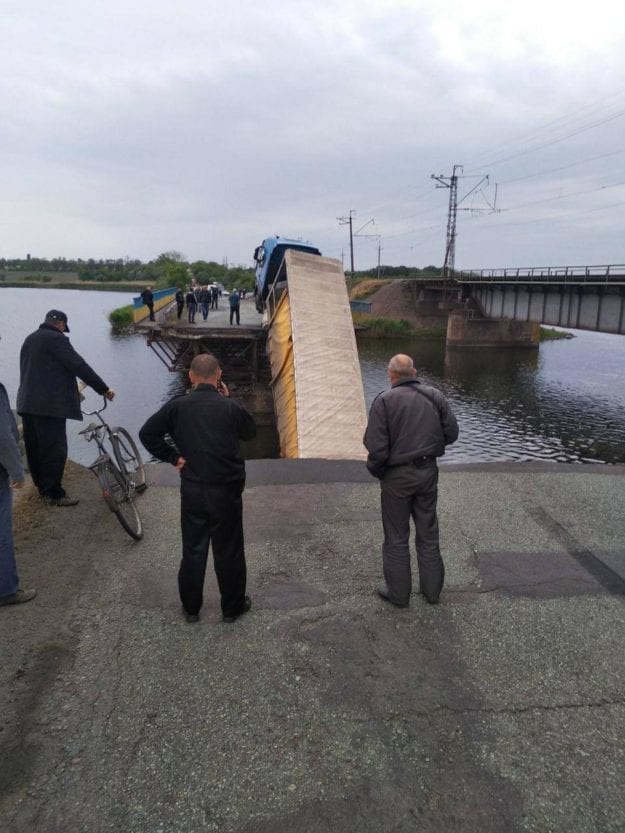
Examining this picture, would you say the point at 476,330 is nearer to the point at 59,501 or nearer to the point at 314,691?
the point at 59,501

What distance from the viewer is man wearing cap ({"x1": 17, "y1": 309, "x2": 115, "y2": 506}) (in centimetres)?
560

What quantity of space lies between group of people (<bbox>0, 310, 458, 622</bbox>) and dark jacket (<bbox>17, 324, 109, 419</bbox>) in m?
1.55

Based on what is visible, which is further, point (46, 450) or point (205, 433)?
point (46, 450)

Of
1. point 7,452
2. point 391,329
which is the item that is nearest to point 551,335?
point 391,329

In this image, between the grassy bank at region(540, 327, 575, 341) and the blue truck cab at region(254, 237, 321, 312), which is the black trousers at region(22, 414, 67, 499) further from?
the grassy bank at region(540, 327, 575, 341)

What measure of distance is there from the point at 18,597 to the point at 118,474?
1.81 meters

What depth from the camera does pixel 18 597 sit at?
4.07 m

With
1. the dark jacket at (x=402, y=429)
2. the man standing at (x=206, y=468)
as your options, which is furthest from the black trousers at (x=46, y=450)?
the dark jacket at (x=402, y=429)

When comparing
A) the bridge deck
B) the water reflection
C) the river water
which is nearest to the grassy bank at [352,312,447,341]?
the river water

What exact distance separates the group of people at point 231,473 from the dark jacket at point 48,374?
155 centimetres

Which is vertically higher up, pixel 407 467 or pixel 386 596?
pixel 407 467

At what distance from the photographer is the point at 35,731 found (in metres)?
2.93

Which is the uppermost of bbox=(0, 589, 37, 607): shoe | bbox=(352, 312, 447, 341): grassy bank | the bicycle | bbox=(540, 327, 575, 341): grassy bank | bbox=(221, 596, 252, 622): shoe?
the bicycle

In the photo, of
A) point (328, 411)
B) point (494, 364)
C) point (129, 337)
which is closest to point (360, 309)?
point (494, 364)
